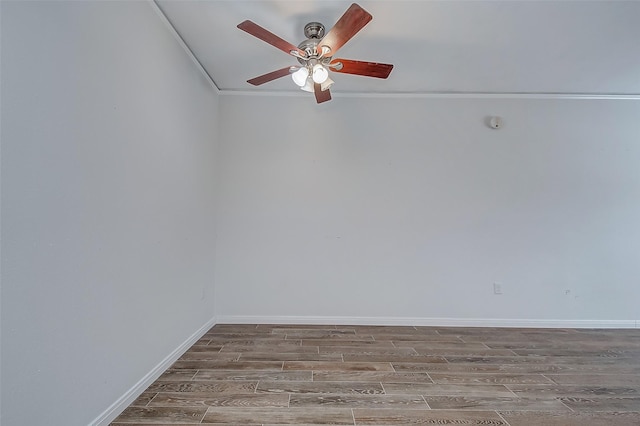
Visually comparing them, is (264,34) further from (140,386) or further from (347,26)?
(140,386)

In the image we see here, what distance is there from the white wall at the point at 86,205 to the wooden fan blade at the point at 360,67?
1236mm

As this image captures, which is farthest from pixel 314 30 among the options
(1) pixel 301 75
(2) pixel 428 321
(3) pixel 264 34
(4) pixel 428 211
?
(2) pixel 428 321

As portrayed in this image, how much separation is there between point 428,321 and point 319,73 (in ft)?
8.69

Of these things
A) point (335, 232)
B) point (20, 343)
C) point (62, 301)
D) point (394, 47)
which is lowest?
point (20, 343)

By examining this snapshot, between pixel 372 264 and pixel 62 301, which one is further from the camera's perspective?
pixel 372 264

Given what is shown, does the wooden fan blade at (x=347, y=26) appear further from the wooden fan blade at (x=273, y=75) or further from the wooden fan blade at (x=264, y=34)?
the wooden fan blade at (x=273, y=75)

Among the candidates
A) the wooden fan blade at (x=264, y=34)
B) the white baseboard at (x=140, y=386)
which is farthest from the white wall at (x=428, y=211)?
the wooden fan blade at (x=264, y=34)

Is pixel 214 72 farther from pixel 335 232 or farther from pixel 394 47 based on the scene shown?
pixel 335 232

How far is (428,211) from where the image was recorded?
121 inches

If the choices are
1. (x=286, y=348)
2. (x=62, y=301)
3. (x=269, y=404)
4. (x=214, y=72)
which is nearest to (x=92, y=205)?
(x=62, y=301)

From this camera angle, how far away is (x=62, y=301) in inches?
45.9

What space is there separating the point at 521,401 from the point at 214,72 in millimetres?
3510

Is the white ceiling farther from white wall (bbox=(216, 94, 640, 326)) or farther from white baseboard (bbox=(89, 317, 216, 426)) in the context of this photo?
white baseboard (bbox=(89, 317, 216, 426))

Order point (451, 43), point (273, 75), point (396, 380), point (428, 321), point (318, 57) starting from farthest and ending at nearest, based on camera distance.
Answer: point (428, 321), point (451, 43), point (273, 75), point (318, 57), point (396, 380)
